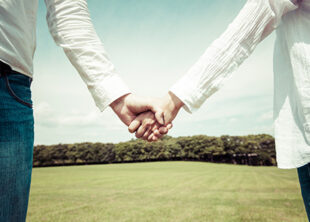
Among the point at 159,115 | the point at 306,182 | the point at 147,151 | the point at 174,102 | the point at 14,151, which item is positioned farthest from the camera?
the point at 147,151

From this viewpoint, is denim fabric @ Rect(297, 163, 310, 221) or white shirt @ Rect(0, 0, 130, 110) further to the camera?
Answer: white shirt @ Rect(0, 0, 130, 110)

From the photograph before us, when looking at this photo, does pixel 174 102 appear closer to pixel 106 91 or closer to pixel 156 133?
pixel 156 133

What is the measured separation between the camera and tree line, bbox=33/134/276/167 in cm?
7044

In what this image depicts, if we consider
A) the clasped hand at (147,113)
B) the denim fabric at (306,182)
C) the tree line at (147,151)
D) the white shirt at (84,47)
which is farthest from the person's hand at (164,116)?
the tree line at (147,151)

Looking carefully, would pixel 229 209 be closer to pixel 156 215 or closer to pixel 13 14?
pixel 156 215

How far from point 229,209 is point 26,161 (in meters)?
8.18

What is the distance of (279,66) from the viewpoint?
5.11ft

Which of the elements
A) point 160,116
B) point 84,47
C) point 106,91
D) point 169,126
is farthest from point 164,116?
point 84,47

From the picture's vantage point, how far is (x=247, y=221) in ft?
19.7

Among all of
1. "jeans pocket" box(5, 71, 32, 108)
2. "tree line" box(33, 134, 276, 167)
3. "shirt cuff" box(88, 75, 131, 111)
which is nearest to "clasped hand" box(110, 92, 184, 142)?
"shirt cuff" box(88, 75, 131, 111)

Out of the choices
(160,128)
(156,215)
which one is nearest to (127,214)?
(156,215)

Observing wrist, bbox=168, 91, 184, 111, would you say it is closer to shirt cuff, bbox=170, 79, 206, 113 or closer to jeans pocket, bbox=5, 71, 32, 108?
shirt cuff, bbox=170, 79, 206, 113

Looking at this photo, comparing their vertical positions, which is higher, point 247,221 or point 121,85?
point 121,85

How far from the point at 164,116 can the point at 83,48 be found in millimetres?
913
